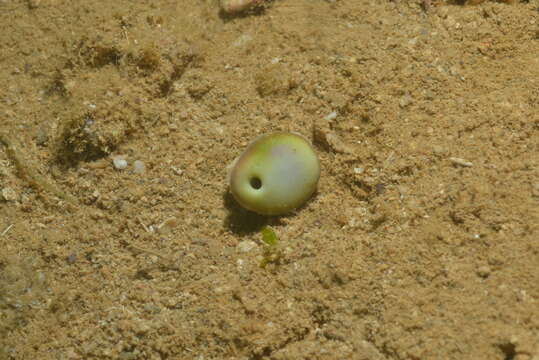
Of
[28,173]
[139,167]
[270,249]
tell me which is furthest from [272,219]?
[28,173]

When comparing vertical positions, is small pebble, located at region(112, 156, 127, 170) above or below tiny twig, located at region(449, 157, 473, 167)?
below

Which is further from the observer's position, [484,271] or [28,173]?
[28,173]

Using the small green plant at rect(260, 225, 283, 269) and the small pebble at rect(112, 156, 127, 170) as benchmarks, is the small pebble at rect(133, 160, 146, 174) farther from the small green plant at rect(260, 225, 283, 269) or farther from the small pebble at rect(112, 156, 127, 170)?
the small green plant at rect(260, 225, 283, 269)

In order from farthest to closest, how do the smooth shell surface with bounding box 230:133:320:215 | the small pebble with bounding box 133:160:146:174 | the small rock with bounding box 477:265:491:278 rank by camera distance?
1. the small pebble with bounding box 133:160:146:174
2. the smooth shell surface with bounding box 230:133:320:215
3. the small rock with bounding box 477:265:491:278

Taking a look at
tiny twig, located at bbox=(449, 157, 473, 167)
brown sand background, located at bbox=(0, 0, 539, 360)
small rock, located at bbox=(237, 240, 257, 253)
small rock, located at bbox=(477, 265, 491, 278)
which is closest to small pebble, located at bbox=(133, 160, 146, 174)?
brown sand background, located at bbox=(0, 0, 539, 360)

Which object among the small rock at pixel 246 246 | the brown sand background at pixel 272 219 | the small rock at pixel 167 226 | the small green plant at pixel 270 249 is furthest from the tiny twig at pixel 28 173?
the small green plant at pixel 270 249

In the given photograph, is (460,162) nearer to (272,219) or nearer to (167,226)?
(272,219)
